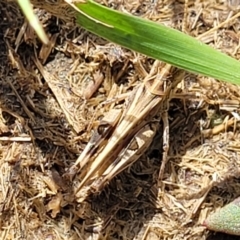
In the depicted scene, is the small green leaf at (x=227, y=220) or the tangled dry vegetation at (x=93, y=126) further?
the tangled dry vegetation at (x=93, y=126)

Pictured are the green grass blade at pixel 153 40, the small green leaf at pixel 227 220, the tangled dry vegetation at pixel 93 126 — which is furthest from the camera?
the tangled dry vegetation at pixel 93 126

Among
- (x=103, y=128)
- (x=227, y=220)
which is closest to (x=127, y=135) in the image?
(x=103, y=128)

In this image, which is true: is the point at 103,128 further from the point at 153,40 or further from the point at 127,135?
the point at 153,40

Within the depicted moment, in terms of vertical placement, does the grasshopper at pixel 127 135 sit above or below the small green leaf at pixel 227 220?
above

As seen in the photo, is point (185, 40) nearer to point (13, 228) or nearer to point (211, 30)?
point (211, 30)

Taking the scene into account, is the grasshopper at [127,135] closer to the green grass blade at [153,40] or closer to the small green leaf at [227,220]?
the small green leaf at [227,220]

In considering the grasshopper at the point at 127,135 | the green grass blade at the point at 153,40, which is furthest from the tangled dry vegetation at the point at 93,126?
the green grass blade at the point at 153,40

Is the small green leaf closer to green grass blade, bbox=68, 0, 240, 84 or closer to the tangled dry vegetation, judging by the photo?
the tangled dry vegetation

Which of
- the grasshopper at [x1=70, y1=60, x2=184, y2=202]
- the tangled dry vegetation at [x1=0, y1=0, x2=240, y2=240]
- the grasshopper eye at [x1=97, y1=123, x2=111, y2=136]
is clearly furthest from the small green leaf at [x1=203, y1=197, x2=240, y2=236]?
the grasshopper eye at [x1=97, y1=123, x2=111, y2=136]

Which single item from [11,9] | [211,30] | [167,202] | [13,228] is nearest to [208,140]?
[167,202]
